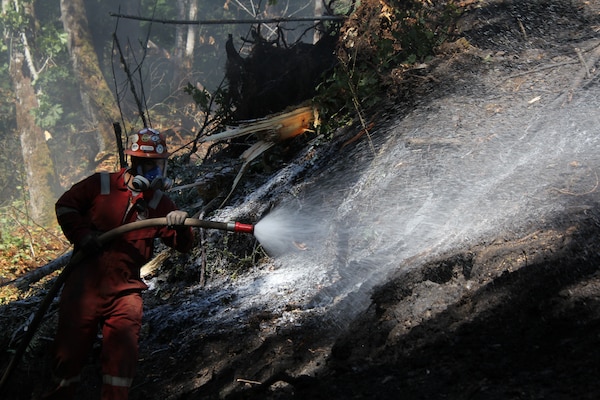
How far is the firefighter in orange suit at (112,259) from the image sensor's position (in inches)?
143

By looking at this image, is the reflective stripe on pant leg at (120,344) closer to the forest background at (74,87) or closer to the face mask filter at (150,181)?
the face mask filter at (150,181)

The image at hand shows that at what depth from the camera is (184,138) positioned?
869 inches

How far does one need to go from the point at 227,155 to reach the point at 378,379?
18.9 ft

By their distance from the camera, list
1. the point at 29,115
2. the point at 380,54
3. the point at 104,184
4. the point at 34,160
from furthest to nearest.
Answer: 1. the point at 29,115
2. the point at 34,160
3. the point at 380,54
4. the point at 104,184

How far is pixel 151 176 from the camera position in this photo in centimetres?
404

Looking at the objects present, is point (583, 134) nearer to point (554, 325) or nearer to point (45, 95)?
point (554, 325)

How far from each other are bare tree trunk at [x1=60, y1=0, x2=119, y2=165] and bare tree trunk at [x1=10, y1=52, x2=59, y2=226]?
6.27ft

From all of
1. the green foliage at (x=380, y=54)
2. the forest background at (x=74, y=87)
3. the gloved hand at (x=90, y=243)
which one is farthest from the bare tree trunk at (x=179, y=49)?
the gloved hand at (x=90, y=243)

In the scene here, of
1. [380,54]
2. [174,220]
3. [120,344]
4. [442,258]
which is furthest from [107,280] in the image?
[380,54]

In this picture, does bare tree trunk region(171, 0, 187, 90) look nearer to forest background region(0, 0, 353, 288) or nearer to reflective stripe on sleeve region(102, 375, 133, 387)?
forest background region(0, 0, 353, 288)

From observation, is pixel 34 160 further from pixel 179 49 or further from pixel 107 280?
pixel 107 280

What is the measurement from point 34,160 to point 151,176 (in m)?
19.0

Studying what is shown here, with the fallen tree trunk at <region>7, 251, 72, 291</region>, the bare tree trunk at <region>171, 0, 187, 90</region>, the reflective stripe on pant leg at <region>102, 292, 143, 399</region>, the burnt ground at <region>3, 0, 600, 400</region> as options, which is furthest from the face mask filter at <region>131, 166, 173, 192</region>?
the bare tree trunk at <region>171, 0, 187, 90</region>

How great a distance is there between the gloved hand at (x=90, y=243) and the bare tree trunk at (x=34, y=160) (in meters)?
17.0
